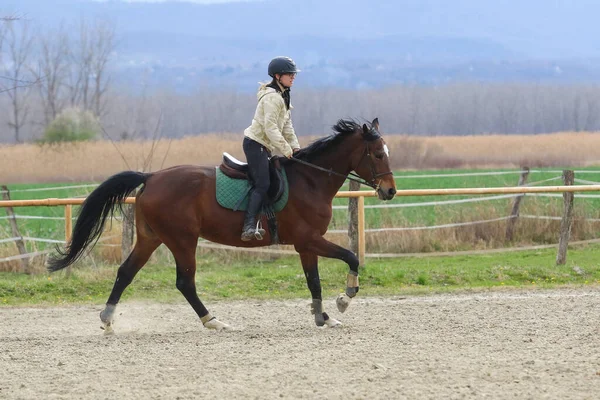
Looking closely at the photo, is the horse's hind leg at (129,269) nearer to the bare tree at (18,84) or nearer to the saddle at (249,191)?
the saddle at (249,191)

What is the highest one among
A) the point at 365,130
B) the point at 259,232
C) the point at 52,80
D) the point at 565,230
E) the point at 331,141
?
the point at 52,80

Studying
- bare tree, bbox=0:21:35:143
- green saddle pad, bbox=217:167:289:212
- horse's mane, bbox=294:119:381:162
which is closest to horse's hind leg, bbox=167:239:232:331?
green saddle pad, bbox=217:167:289:212

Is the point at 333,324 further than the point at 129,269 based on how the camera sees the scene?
No

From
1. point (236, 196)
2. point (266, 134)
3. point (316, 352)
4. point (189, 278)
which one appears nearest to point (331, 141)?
point (266, 134)

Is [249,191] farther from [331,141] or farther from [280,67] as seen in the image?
[280,67]

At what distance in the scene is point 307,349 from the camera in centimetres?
733

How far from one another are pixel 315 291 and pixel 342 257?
423 mm

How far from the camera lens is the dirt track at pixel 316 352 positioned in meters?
5.93

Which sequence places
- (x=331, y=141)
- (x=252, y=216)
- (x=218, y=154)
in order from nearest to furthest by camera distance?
(x=252, y=216)
(x=331, y=141)
(x=218, y=154)

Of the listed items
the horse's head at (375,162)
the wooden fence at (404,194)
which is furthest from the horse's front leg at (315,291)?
the wooden fence at (404,194)

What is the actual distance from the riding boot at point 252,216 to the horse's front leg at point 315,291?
1.71 ft

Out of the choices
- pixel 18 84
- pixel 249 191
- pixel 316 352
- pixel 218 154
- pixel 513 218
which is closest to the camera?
pixel 316 352

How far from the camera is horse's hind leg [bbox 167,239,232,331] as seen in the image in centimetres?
855

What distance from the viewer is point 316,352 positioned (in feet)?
23.4
